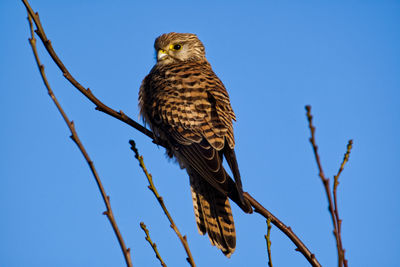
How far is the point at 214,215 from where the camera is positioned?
3352mm

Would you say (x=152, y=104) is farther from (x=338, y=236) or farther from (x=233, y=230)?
(x=338, y=236)

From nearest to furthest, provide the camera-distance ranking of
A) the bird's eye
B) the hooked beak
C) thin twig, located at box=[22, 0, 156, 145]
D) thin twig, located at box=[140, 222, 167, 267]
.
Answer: thin twig, located at box=[140, 222, 167, 267] < thin twig, located at box=[22, 0, 156, 145] < the hooked beak < the bird's eye

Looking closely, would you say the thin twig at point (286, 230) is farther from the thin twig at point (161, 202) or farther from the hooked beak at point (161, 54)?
the hooked beak at point (161, 54)

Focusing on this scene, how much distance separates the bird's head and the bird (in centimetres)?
36

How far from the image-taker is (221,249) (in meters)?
3.21

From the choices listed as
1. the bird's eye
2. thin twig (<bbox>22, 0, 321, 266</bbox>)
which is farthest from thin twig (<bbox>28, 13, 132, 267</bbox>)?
the bird's eye

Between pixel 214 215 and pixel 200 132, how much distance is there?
0.64 meters

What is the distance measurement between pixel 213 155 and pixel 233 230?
1.91 ft

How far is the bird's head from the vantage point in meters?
4.31

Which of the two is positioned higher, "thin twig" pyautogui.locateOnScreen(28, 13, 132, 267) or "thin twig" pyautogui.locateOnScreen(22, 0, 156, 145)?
"thin twig" pyautogui.locateOnScreen(22, 0, 156, 145)

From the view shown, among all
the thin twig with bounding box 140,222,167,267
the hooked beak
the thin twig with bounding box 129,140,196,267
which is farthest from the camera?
the hooked beak

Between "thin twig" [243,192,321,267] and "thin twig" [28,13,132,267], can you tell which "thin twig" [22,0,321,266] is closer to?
"thin twig" [243,192,321,267]

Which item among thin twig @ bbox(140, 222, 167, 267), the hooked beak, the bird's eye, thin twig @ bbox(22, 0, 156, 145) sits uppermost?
the bird's eye

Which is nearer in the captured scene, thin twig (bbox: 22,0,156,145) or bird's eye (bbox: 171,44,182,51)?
thin twig (bbox: 22,0,156,145)
